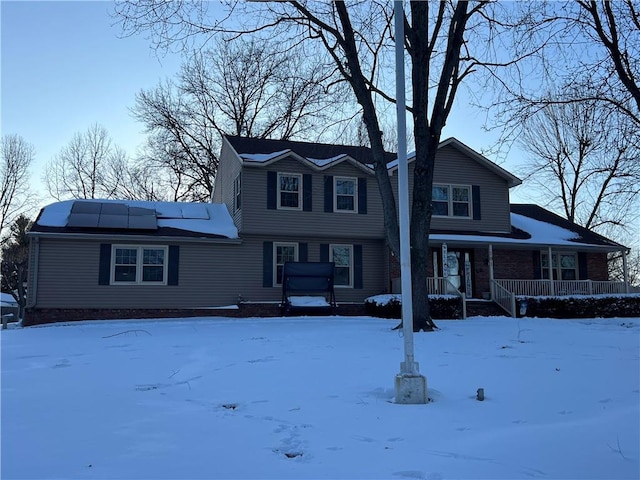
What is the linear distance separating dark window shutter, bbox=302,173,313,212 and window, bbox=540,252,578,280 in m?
10.1

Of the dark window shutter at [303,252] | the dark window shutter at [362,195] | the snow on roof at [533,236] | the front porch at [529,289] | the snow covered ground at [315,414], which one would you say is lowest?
the snow covered ground at [315,414]

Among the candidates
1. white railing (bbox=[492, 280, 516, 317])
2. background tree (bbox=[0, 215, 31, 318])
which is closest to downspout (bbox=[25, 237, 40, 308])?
white railing (bbox=[492, 280, 516, 317])

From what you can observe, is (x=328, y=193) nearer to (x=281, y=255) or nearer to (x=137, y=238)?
(x=281, y=255)

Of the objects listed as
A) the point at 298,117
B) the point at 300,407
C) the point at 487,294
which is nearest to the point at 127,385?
the point at 300,407

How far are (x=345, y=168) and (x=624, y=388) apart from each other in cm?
1444

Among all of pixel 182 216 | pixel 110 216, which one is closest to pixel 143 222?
pixel 110 216

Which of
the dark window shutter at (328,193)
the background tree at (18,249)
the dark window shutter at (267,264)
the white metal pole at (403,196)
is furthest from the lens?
the background tree at (18,249)

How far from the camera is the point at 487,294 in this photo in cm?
2019

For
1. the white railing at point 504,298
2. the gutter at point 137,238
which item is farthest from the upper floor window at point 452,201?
the gutter at point 137,238

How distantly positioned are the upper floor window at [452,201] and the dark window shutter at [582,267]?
17.9ft

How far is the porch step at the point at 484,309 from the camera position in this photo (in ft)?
61.6

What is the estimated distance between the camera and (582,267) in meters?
22.2

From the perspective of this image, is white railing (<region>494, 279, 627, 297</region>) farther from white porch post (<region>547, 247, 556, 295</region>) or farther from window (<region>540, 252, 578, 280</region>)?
window (<region>540, 252, 578, 280</region>)

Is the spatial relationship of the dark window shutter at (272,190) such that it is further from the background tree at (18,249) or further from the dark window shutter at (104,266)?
the background tree at (18,249)
